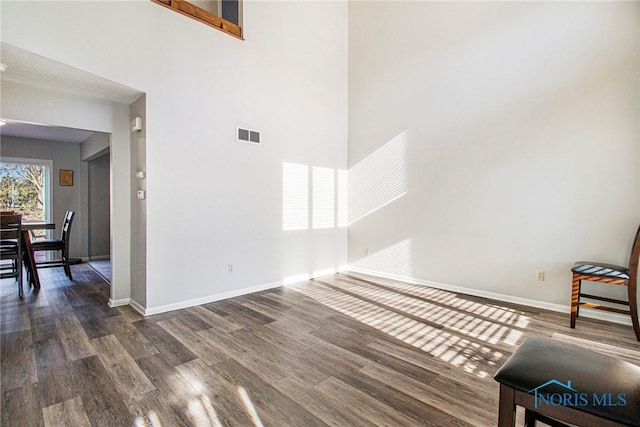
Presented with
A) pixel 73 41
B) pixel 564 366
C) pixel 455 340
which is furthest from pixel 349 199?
pixel 564 366

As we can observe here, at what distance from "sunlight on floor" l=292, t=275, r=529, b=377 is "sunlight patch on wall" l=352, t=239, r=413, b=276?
0.90ft

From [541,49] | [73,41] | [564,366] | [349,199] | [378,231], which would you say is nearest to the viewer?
[564,366]

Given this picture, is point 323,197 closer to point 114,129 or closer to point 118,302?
point 114,129

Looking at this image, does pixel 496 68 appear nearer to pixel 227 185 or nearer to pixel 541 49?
pixel 541 49

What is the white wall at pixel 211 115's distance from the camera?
2951 mm

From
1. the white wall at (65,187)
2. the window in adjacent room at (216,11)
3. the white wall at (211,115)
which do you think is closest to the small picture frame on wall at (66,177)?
the white wall at (65,187)

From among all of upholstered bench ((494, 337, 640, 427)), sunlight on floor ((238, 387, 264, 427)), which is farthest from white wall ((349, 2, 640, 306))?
sunlight on floor ((238, 387, 264, 427))

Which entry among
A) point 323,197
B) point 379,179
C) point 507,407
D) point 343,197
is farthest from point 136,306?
point 379,179

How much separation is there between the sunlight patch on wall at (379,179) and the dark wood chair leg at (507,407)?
3.80m

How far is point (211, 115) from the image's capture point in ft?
12.4

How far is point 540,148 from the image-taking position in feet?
11.8

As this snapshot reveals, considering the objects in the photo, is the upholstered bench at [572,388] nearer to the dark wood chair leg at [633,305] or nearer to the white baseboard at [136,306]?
the dark wood chair leg at [633,305]

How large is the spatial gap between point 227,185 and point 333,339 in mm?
2328

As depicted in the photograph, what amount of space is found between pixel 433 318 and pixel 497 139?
2.40m
